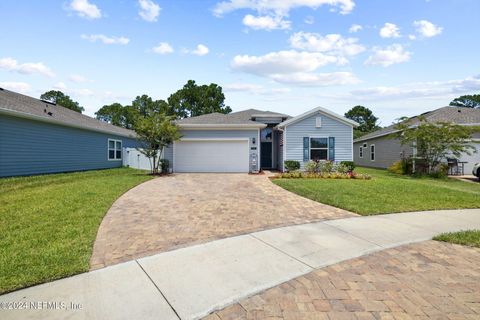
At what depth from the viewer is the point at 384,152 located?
21750 millimetres

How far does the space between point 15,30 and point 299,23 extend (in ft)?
38.0

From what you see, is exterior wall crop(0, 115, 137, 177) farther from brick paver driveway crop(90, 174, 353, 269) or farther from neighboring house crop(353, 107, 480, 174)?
neighboring house crop(353, 107, 480, 174)

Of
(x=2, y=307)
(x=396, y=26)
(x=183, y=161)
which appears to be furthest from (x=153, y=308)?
(x=183, y=161)

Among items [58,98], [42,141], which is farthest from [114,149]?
[58,98]

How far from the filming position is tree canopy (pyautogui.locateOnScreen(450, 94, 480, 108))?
5050 centimetres

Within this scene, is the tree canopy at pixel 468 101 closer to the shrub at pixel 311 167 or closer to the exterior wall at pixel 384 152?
the exterior wall at pixel 384 152

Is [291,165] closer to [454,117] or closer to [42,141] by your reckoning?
[454,117]

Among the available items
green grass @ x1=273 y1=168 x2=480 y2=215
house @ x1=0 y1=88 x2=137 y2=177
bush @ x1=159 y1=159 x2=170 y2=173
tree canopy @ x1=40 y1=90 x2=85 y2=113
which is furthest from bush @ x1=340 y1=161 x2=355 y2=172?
tree canopy @ x1=40 y1=90 x2=85 y2=113

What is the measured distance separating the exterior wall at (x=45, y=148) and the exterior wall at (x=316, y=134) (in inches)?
512

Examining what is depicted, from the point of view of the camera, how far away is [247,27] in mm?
13164

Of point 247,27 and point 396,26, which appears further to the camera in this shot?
point 247,27

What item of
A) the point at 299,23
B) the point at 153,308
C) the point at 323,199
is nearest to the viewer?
the point at 153,308

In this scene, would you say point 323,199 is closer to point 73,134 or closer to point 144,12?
point 144,12

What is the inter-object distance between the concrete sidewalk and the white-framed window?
1778 centimetres
